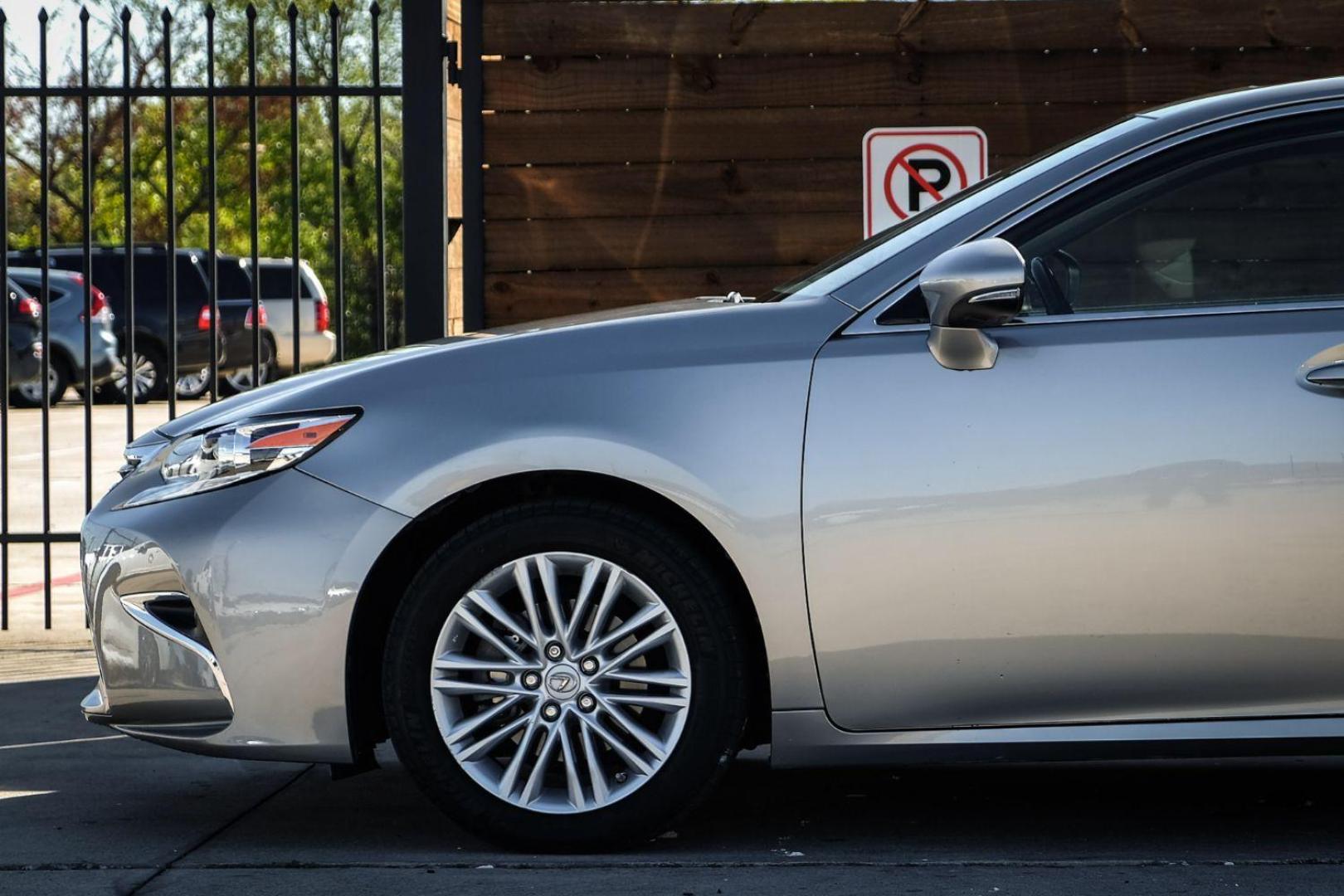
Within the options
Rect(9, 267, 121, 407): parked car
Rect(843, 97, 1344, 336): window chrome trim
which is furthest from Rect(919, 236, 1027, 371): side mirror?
Rect(9, 267, 121, 407): parked car

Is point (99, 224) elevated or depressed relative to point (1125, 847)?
elevated

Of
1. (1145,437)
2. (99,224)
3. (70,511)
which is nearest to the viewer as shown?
(1145,437)

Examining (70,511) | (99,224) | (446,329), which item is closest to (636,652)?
(446,329)

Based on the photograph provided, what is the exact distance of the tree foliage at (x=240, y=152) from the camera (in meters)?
27.5

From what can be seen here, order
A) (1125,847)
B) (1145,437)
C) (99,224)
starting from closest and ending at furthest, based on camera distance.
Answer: (1145,437) → (1125,847) → (99,224)

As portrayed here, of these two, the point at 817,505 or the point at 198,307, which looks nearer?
the point at 817,505

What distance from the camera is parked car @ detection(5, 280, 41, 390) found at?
63.4 feet

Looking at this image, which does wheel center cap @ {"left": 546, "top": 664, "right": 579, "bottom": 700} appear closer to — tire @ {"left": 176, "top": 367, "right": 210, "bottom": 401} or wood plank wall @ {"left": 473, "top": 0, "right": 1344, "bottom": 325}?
wood plank wall @ {"left": 473, "top": 0, "right": 1344, "bottom": 325}

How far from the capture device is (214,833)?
4184mm

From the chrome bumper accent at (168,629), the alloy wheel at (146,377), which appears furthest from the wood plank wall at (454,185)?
the alloy wheel at (146,377)

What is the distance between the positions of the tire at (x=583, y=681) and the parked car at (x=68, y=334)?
15.7 m

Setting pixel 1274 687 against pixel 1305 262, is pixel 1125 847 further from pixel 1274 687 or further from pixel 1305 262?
pixel 1305 262

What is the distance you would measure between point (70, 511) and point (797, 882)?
908 centimetres

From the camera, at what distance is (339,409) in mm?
3818
